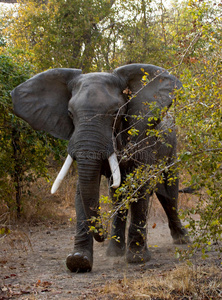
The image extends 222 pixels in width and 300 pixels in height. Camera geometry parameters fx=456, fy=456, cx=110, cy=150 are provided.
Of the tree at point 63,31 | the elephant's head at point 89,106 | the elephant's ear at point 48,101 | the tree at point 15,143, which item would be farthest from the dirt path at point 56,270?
the tree at point 63,31

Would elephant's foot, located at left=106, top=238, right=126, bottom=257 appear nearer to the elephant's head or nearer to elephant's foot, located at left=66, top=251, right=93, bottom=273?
elephant's foot, located at left=66, top=251, right=93, bottom=273

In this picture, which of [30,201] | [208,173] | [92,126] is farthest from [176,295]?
[30,201]

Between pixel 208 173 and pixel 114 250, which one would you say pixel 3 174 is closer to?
pixel 114 250

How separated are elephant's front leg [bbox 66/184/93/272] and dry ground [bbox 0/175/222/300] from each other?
0.38 ft

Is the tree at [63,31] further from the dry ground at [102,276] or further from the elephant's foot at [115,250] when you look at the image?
the elephant's foot at [115,250]

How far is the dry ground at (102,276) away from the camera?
4.12 metres

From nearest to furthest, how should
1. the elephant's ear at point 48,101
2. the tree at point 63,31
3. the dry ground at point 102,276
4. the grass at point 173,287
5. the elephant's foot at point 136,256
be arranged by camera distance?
the grass at point 173,287 < the dry ground at point 102,276 < the elephant's foot at point 136,256 < the elephant's ear at point 48,101 < the tree at point 63,31

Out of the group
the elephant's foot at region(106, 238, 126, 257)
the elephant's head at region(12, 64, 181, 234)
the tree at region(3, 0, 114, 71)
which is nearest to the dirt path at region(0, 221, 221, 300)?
the elephant's foot at region(106, 238, 126, 257)

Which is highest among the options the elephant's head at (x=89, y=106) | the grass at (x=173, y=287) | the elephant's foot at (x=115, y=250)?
the elephant's head at (x=89, y=106)

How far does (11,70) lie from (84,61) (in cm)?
488

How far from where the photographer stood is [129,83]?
6156mm

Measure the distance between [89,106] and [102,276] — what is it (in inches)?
77.2

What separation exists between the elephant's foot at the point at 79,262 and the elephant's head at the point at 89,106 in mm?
555

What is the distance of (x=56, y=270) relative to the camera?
5500 millimetres
